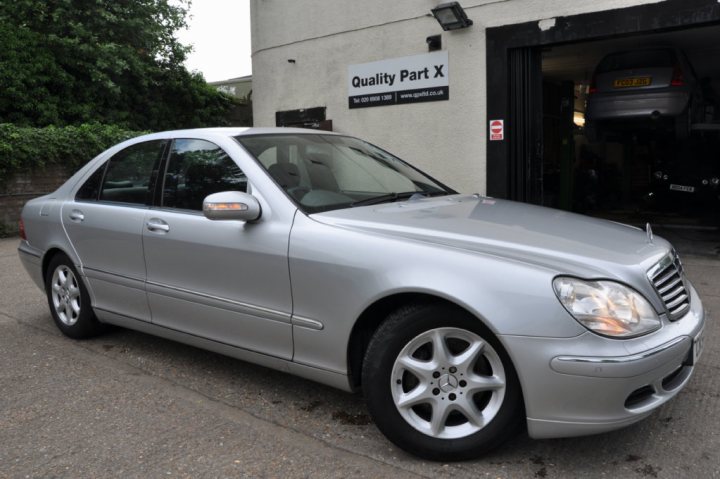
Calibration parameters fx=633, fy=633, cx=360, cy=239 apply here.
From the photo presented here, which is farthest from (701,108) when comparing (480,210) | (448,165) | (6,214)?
(6,214)

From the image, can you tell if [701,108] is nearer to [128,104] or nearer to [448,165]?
[448,165]

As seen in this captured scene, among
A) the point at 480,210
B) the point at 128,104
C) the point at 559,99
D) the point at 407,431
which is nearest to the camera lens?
the point at 407,431

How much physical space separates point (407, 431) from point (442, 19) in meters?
6.59

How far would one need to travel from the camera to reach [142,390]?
3758mm

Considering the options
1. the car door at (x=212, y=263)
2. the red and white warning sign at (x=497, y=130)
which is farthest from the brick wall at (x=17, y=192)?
the car door at (x=212, y=263)

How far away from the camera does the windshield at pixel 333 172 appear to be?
3.54m

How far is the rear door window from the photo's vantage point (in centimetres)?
415

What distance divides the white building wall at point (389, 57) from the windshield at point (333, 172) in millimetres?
4254

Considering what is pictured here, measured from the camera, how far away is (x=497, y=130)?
8.16 m

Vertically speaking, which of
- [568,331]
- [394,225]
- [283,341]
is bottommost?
[283,341]

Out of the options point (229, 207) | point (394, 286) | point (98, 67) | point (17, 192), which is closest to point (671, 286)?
point (394, 286)

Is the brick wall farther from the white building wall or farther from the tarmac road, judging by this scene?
the tarmac road

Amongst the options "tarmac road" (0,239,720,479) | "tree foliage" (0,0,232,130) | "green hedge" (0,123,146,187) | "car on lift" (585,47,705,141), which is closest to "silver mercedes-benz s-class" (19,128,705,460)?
"tarmac road" (0,239,720,479)

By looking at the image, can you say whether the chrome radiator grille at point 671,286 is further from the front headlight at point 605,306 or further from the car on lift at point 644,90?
the car on lift at point 644,90
